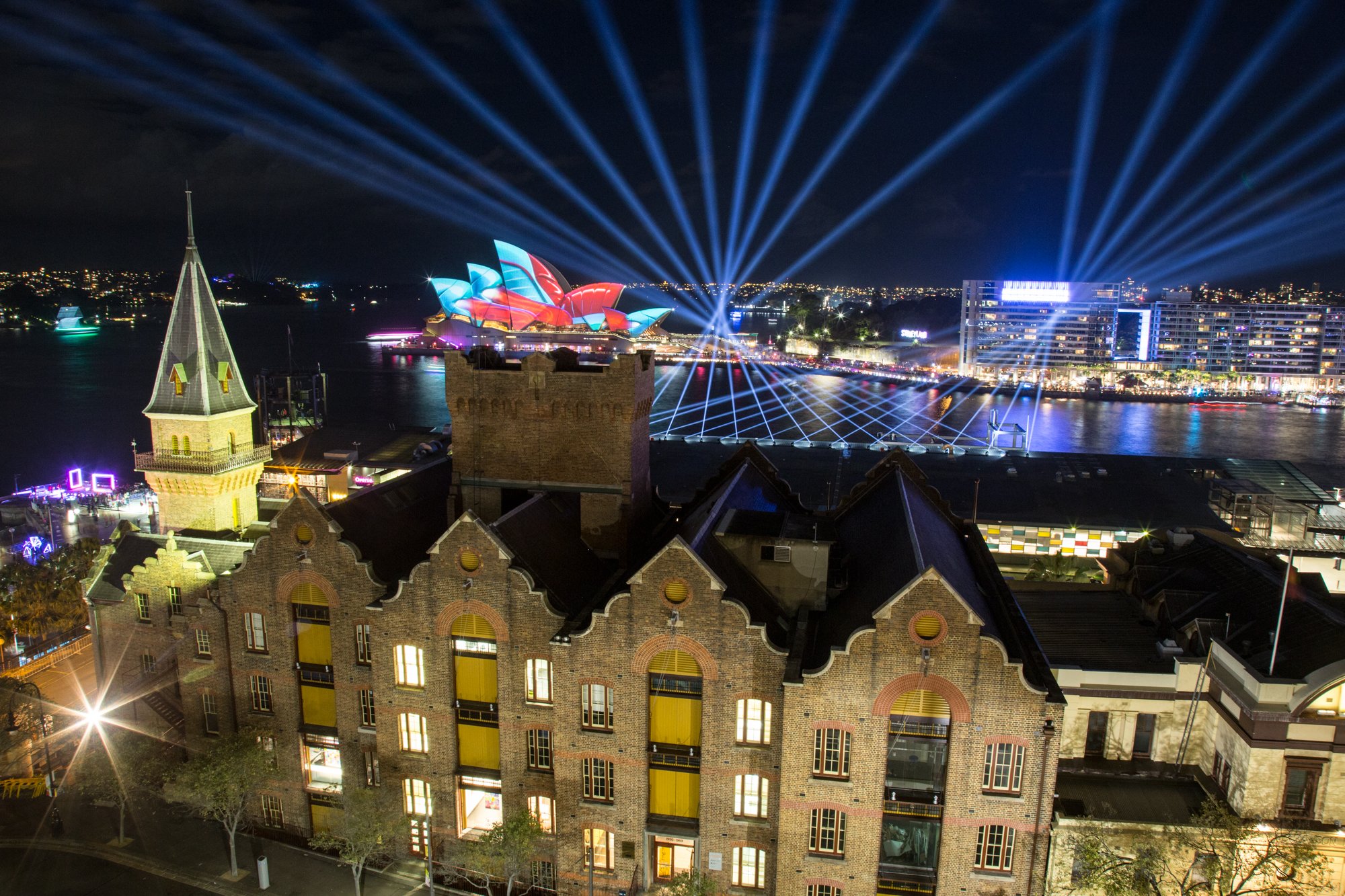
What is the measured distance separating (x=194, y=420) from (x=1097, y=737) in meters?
35.1

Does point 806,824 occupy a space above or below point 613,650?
below

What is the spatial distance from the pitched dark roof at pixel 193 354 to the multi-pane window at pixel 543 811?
2174cm

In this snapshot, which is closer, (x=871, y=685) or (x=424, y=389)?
(x=871, y=685)

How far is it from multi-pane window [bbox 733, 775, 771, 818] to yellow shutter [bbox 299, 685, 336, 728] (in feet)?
41.8

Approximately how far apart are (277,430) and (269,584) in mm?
75454

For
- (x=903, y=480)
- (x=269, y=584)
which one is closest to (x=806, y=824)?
(x=903, y=480)

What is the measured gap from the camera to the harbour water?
11875 centimetres

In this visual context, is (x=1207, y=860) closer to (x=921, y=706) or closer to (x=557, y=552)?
(x=921, y=706)

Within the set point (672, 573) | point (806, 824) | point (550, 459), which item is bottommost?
point (806, 824)

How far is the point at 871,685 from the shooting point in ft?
66.1

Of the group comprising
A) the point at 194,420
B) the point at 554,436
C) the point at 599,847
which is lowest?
the point at 599,847

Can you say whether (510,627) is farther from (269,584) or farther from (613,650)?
(269,584)

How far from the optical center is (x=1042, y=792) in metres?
19.9

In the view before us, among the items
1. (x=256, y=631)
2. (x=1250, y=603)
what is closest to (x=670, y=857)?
(x=256, y=631)
